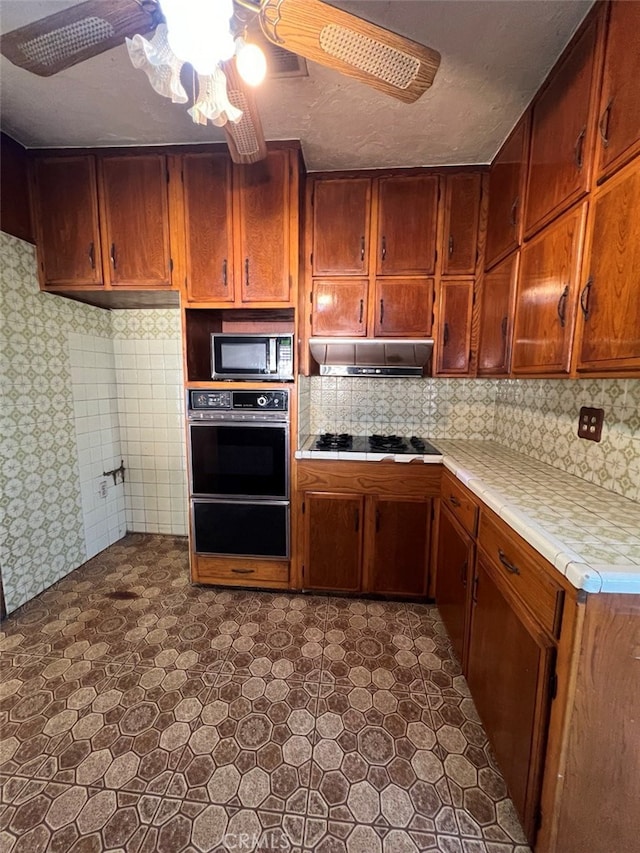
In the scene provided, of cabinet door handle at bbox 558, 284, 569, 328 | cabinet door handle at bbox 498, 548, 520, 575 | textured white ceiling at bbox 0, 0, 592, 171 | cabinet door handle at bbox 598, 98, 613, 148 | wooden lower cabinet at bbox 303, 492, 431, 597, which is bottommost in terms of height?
wooden lower cabinet at bbox 303, 492, 431, 597

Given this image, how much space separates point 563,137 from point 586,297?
0.66 m

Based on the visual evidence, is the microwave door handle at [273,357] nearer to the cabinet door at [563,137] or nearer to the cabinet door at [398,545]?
the cabinet door at [398,545]

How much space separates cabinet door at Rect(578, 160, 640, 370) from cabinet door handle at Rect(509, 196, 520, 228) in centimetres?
60

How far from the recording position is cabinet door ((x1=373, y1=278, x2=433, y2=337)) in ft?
7.26

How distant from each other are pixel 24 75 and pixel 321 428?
7.49 feet

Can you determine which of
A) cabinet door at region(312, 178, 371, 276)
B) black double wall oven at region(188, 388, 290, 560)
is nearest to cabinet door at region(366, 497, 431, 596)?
black double wall oven at region(188, 388, 290, 560)

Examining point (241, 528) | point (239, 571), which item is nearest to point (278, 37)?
point (241, 528)

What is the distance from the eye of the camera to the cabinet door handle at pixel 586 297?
1183 millimetres

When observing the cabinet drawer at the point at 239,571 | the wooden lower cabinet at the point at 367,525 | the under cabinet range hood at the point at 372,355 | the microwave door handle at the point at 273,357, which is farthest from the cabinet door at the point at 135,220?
the cabinet drawer at the point at 239,571

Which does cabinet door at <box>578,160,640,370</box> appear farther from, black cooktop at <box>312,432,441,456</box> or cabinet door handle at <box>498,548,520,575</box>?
black cooktop at <box>312,432,441,456</box>

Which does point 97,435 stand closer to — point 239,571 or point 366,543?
point 239,571

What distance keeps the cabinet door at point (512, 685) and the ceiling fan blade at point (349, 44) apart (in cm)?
166

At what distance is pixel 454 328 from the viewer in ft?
7.32

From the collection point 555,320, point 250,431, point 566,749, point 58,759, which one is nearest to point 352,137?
point 555,320
